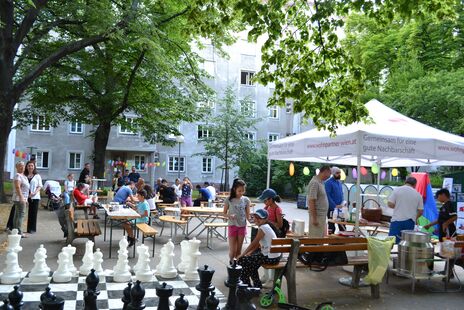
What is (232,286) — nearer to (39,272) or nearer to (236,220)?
(39,272)

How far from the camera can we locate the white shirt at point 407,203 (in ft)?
26.0

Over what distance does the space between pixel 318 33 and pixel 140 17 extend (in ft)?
29.4

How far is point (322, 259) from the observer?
6.50 meters

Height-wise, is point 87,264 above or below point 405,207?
below

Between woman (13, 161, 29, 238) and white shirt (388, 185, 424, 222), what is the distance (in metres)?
8.11

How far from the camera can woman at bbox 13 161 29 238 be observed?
32.7 ft

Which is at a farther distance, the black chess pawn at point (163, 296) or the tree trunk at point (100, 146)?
the tree trunk at point (100, 146)

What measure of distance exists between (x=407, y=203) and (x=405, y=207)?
84mm

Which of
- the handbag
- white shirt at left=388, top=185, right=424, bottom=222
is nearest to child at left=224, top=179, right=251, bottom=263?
the handbag

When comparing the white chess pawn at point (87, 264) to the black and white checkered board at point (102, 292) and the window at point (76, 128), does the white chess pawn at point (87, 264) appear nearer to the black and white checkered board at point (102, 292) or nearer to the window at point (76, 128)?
the black and white checkered board at point (102, 292)

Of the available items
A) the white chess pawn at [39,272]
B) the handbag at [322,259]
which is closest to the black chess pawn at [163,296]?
the handbag at [322,259]

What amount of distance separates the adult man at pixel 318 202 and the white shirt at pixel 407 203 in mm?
1410

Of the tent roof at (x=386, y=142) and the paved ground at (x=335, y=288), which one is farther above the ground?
the tent roof at (x=386, y=142)

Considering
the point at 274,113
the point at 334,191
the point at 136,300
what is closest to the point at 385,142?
the point at 334,191
